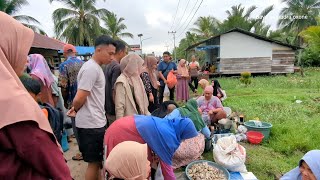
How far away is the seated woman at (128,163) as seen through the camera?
164cm

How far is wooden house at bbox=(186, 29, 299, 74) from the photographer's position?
15469 mm

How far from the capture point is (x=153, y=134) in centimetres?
221

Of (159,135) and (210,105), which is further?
(210,105)

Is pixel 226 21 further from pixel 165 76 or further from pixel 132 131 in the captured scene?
pixel 132 131

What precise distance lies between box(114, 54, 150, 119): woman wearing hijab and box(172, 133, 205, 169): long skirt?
0.69 metres

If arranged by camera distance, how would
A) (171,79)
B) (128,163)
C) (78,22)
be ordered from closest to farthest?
1. (128,163)
2. (171,79)
3. (78,22)

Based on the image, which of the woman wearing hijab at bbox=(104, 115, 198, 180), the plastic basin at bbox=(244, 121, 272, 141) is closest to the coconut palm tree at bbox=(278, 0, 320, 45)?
the plastic basin at bbox=(244, 121, 272, 141)

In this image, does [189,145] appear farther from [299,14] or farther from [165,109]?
[299,14]

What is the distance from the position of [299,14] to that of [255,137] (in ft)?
89.6

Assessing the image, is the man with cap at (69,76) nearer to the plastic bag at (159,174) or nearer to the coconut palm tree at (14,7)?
the plastic bag at (159,174)

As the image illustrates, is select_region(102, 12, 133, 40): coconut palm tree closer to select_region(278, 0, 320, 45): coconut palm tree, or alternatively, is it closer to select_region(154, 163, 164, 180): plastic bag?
select_region(278, 0, 320, 45): coconut palm tree

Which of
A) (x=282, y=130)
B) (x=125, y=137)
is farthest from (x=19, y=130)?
(x=282, y=130)

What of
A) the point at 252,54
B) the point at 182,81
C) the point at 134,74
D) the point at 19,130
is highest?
the point at 252,54

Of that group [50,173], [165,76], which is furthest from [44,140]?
[165,76]
